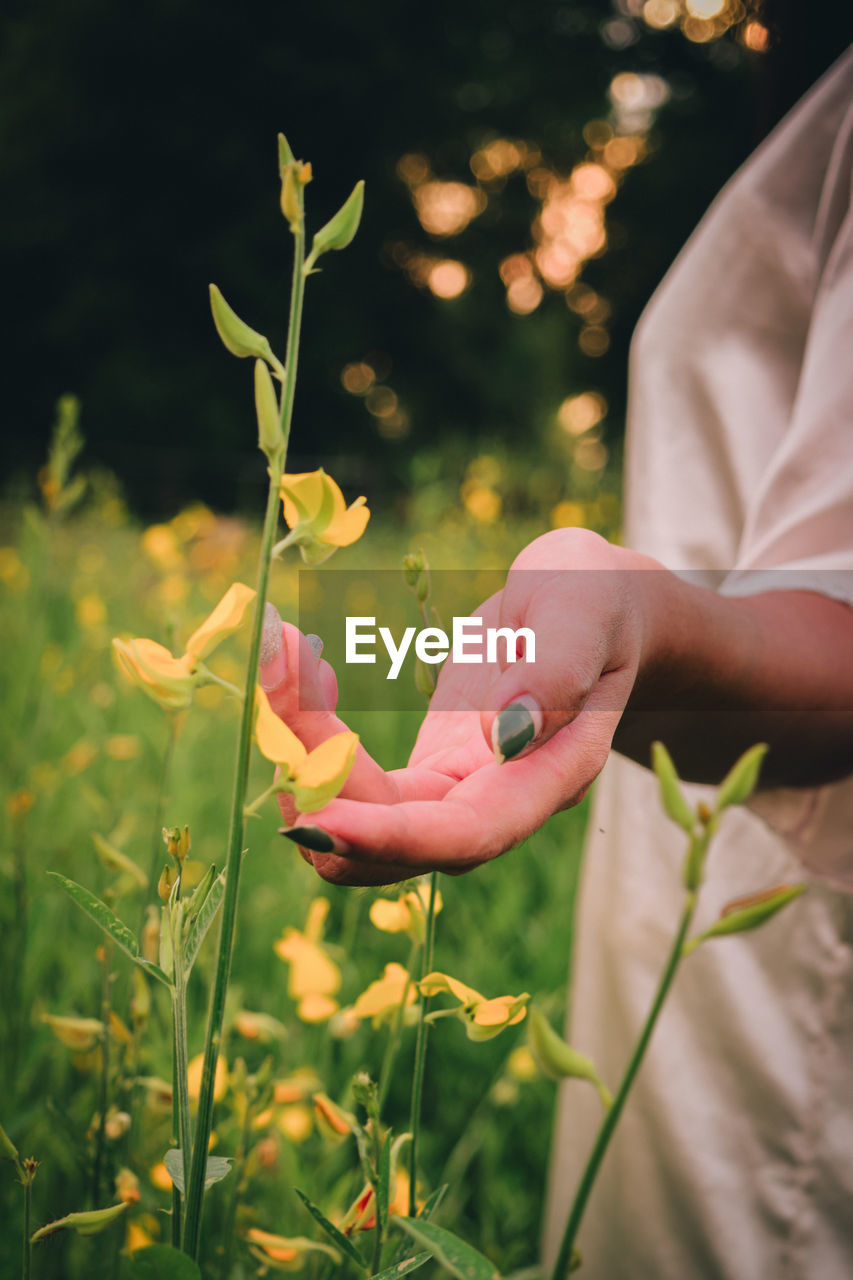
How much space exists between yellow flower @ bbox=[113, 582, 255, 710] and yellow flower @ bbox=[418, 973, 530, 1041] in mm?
150

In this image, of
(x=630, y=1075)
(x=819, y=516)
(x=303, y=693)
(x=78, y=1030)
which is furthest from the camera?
(x=819, y=516)

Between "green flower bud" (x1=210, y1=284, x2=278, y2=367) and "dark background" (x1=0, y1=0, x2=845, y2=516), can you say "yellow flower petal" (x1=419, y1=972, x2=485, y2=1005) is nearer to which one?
"green flower bud" (x1=210, y1=284, x2=278, y2=367)

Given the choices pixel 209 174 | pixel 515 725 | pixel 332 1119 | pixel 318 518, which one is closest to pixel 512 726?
pixel 515 725

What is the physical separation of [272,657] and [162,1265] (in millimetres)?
192

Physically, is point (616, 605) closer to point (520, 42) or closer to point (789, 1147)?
point (789, 1147)

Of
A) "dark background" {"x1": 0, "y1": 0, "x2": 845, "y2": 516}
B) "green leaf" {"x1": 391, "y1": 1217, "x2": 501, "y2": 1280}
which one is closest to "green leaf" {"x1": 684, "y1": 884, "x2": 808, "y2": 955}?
"green leaf" {"x1": 391, "y1": 1217, "x2": 501, "y2": 1280}

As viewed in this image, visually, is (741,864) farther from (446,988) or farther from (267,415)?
(267,415)

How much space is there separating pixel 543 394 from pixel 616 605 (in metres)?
12.0

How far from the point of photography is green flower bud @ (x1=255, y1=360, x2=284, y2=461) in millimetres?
268

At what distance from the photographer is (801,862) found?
2.29ft

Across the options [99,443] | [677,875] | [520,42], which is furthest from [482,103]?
[677,875]

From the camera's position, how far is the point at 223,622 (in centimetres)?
30

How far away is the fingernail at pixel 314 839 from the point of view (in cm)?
28

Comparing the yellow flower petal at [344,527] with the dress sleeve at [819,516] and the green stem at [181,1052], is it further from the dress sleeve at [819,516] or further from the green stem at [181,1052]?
the dress sleeve at [819,516]
